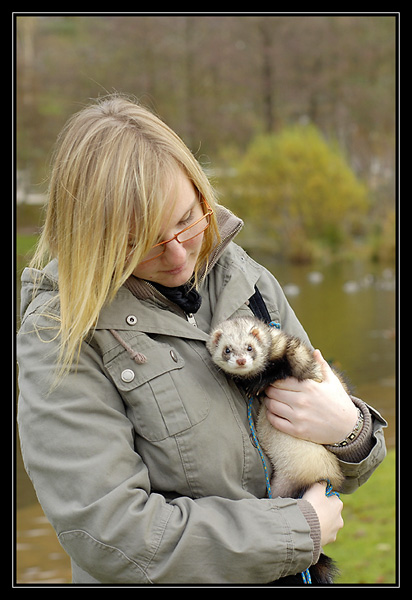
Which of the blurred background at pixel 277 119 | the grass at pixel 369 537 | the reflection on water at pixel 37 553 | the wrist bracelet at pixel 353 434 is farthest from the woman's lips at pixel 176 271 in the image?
the blurred background at pixel 277 119

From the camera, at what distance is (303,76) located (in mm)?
18297

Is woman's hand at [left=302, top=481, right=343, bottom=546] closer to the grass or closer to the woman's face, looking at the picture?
the woman's face

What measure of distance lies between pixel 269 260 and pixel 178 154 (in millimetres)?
12167

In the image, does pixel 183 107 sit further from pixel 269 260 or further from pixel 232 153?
pixel 269 260

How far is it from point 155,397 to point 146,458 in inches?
5.8

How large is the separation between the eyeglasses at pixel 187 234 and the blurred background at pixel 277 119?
7154 millimetres

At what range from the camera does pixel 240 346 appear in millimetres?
1672

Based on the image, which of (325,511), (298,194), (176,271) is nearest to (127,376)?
(176,271)

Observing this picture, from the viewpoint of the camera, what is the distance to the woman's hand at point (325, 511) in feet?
4.94

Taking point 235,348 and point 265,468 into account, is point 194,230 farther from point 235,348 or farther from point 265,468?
point 265,468

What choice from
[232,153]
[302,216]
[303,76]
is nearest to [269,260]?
[302,216]

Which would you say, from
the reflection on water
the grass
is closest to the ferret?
the grass

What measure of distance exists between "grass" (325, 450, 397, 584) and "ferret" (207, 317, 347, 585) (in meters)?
1.74

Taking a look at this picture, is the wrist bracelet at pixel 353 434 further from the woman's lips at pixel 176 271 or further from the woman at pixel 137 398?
the woman's lips at pixel 176 271
